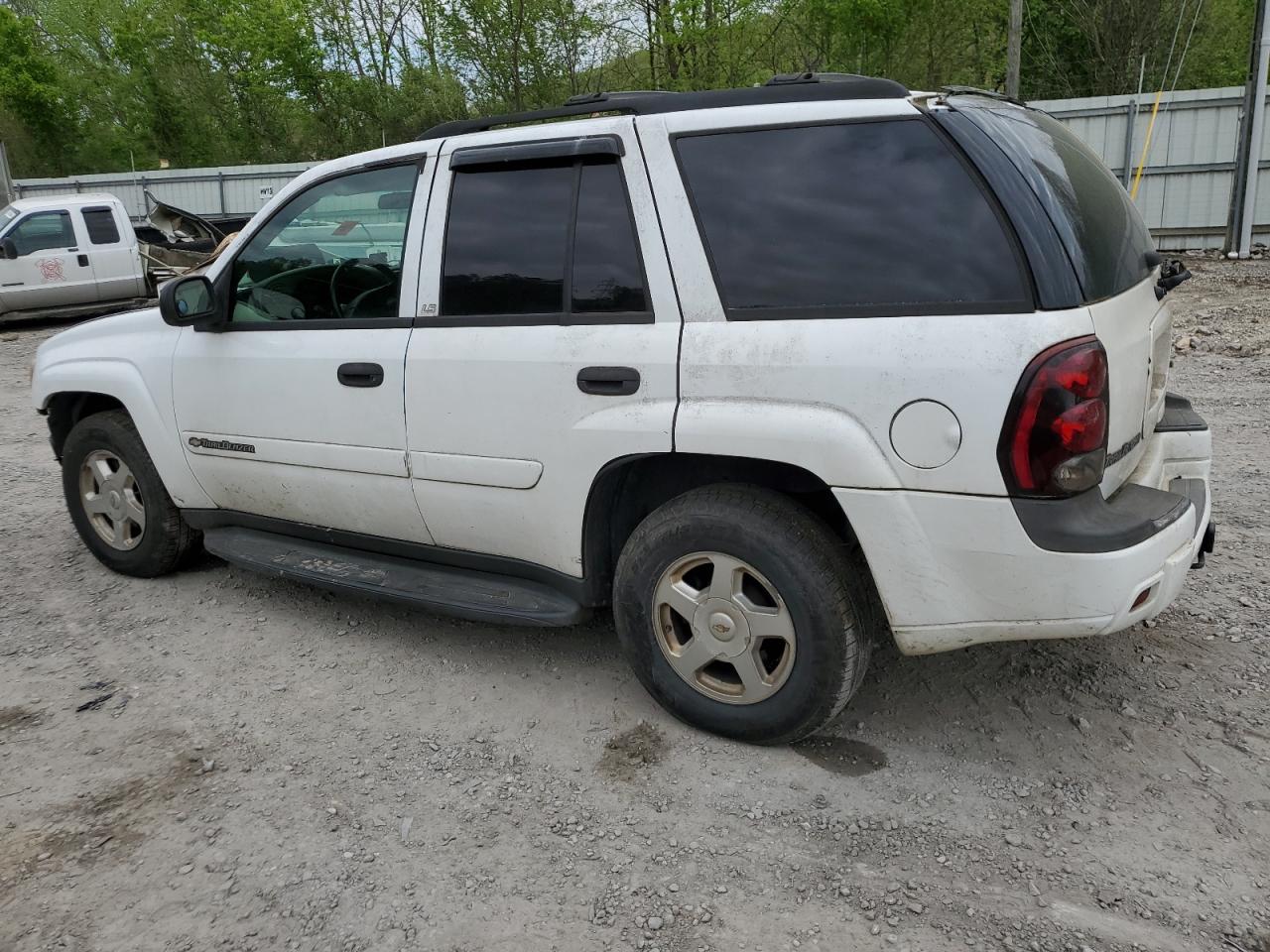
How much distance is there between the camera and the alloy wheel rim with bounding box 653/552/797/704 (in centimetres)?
304

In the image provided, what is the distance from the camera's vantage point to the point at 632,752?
10.7 ft

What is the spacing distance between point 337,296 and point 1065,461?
2.69 meters

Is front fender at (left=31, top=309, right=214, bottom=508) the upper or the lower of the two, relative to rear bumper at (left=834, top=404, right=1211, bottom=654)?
upper

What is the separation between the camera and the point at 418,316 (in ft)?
11.9

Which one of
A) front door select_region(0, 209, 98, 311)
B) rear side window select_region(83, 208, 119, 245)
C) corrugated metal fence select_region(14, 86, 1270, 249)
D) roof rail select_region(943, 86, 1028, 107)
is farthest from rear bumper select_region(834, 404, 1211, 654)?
corrugated metal fence select_region(14, 86, 1270, 249)

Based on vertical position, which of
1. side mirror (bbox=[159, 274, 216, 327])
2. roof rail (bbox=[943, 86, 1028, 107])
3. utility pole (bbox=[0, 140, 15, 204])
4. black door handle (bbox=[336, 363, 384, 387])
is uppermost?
utility pole (bbox=[0, 140, 15, 204])

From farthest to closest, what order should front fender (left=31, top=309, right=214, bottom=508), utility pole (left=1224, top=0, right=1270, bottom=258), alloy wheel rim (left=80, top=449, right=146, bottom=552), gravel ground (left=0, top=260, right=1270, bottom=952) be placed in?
1. utility pole (left=1224, top=0, right=1270, bottom=258)
2. alloy wheel rim (left=80, top=449, right=146, bottom=552)
3. front fender (left=31, top=309, right=214, bottom=508)
4. gravel ground (left=0, top=260, right=1270, bottom=952)

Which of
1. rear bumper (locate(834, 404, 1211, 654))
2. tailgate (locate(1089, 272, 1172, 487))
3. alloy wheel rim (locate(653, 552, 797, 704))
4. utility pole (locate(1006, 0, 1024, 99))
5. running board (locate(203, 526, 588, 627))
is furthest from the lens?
utility pole (locate(1006, 0, 1024, 99))

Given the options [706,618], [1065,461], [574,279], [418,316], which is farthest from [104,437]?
[1065,461]

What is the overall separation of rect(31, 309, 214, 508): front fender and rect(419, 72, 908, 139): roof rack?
1874 millimetres

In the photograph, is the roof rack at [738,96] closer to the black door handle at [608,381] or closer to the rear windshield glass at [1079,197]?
the rear windshield glass at [1079,197]

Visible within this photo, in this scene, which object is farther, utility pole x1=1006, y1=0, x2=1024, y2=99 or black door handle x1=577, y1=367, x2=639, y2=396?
utility pole x1=1006, y1=0, x2=1024, y2=99

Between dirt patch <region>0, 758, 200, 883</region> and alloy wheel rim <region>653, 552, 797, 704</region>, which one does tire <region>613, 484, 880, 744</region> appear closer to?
alloy wheel rim <region>653, 552, 797, 704</region>

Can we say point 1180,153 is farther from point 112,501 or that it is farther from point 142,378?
point 112,501
